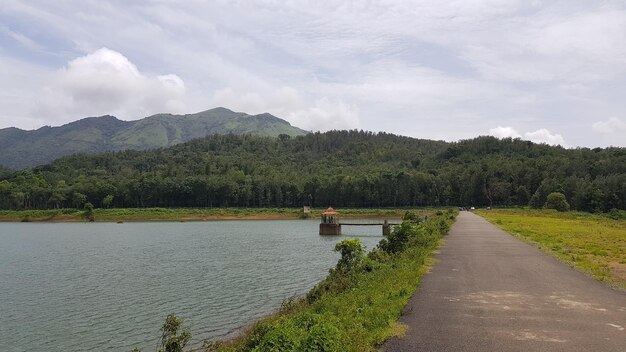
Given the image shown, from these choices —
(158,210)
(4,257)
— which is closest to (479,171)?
(158,210)

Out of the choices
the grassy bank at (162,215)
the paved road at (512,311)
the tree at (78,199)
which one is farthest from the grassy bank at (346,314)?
the tree at (78,199)

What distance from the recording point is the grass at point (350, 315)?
7.79m

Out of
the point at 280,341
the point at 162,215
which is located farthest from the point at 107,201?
the point at 280,341

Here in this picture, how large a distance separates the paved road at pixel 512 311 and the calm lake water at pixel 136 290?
26.8 ft

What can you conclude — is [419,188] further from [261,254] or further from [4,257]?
[4,257]

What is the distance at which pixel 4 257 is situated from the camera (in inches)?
1597

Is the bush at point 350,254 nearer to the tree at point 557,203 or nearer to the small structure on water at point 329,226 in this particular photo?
the small structure on water at point 329,226

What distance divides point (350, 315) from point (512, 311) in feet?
14.5

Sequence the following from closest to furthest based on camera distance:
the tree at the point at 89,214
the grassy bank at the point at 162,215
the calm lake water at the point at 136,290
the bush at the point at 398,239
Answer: the calm lake water at the point at 136,290
the bush at the point at 398,239
the tree at the point at 89,214
the grassy bank at the point at 162,215

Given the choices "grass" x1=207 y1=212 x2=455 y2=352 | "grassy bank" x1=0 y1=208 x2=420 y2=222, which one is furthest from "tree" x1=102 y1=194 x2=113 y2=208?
"grass" x1=207 y1=212 x2=455 y2=352

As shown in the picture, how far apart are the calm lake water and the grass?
4.36 metres

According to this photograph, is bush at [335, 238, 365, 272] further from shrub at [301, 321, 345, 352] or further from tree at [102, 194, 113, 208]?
tree at [102, 194, 113, 208]

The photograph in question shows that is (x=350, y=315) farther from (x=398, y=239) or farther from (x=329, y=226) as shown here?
(x=329, y=226)

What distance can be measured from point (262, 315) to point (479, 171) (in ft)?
418
